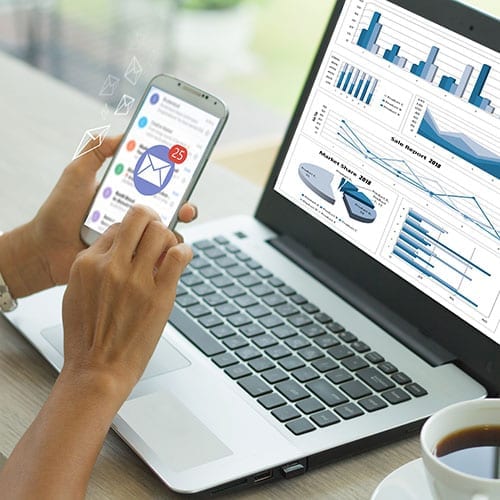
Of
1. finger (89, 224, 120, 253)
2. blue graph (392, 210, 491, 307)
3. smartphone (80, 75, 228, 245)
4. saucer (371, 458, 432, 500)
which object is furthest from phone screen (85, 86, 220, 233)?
saucer (371, 458, 432, 500)

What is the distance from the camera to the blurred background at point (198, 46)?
1040 mm

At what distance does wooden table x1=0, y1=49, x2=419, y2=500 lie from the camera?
731mm

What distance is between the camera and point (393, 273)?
2.97ft

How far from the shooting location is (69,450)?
68 centimetres

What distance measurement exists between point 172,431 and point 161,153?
0.89 feet

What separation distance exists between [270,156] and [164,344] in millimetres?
701

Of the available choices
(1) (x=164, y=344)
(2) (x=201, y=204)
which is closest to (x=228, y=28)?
(2) (x=201, y=204)

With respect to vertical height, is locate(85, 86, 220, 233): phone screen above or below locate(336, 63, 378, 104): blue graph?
below

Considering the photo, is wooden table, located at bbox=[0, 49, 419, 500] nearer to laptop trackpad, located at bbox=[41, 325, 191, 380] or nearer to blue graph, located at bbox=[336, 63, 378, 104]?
laptop trackpad, located at bbox=[41, 325, 191, 380]

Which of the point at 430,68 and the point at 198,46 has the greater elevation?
the point at 430,68

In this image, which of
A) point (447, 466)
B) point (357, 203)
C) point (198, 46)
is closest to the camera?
point (447, 466)

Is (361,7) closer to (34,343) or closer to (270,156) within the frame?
(34,343)

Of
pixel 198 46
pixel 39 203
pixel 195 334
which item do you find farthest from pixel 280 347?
pixel 198 46

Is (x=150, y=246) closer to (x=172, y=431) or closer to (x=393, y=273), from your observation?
(x=172, y=431)
